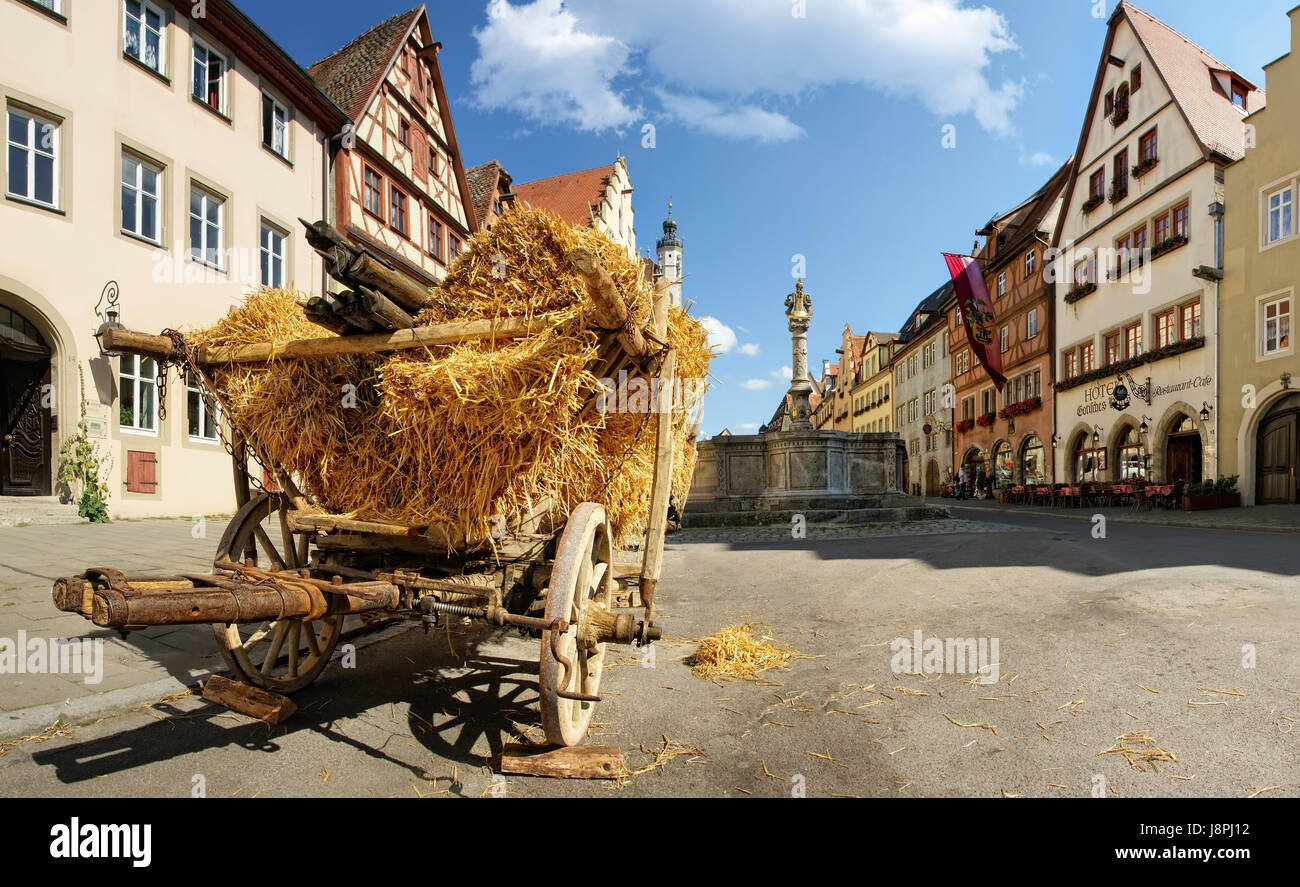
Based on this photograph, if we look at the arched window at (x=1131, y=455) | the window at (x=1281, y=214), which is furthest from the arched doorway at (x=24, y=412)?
the arched window at (x=1131, y=455)

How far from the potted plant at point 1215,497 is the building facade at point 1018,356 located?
8.63 m

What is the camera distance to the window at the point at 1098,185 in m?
22.5

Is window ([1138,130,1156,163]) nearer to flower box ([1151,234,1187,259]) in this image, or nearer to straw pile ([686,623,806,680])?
flower box ([1151,234,1187,259])

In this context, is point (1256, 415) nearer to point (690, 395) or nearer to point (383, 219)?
point (690, 395)

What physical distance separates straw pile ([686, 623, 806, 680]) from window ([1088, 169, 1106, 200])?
25098mm

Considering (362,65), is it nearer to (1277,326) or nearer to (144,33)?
(144,33)

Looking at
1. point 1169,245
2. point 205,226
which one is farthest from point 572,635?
point 1169,245

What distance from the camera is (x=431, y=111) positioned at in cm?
2041

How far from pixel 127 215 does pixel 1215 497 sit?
77.1 feet

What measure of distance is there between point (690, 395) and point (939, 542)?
23.7ft

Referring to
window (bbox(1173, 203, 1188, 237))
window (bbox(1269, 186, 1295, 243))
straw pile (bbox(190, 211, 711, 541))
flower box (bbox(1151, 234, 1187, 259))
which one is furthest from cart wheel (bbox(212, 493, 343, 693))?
window (bbox(1173, 203, 1188, 237))

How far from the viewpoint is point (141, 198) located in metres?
11.2

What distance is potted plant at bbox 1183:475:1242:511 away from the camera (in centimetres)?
1573
